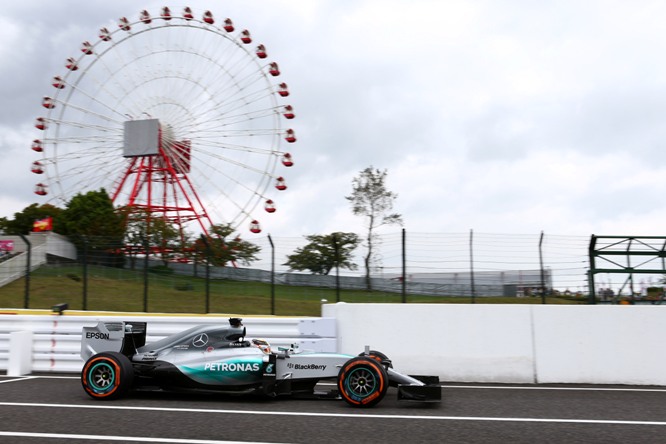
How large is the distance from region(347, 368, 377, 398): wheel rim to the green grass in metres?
7.90

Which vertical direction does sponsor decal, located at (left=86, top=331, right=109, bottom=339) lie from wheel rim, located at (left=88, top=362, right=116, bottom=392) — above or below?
above

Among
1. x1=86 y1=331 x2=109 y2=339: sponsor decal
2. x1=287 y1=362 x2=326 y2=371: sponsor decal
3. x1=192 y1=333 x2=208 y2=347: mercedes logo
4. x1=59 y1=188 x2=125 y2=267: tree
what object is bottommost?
x1=287 y1=362 x2=326 y2=371: sponsor decal

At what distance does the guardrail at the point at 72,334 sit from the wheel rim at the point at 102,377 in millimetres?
2615

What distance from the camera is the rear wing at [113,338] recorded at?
8344 mm

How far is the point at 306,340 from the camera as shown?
1019 cm

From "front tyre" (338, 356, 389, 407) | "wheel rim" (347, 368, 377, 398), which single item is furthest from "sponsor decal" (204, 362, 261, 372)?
"wheel rim" (347, 368, 377, 398)

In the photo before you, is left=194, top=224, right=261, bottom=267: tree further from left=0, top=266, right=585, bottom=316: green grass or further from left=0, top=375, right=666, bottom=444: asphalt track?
left=0, top=375, right=666, bottom=444: asphalt track

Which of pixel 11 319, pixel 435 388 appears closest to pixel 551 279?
pixel 435 388

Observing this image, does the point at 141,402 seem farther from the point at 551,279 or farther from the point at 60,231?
the point at 60,231

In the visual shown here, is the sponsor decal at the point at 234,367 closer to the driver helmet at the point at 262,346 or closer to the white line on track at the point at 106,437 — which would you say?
the driver helmet at the point at 262,346

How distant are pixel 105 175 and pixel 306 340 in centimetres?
2909

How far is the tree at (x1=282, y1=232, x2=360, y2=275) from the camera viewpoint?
15.0m

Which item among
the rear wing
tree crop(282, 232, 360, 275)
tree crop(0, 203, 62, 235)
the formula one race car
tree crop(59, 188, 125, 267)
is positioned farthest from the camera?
tree crop(0, 203, 62, 235)

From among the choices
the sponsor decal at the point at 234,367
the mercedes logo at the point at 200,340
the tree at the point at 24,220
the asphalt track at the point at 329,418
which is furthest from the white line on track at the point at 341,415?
the tree at the point at 24,220
